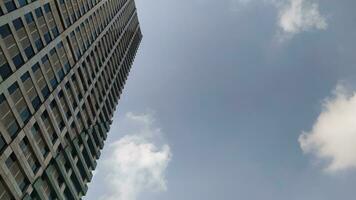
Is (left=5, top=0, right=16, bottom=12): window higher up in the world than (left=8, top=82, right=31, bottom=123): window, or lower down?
higher up

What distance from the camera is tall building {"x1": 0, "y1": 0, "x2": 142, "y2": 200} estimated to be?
43.8 metres

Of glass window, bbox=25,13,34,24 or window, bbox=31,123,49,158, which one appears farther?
window, bbox=31,123,49,158

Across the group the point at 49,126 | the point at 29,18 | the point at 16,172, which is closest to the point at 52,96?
the point at 49,126

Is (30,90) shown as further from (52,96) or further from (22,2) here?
(22,2)

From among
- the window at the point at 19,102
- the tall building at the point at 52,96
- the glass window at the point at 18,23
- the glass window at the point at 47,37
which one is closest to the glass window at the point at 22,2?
the tall building at the point at 52,96

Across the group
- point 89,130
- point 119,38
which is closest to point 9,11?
point 89,130

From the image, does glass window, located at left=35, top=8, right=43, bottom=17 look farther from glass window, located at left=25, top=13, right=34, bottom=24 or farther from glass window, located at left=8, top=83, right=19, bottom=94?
glass window, located at left=8, top=83, right=19, bottom=94

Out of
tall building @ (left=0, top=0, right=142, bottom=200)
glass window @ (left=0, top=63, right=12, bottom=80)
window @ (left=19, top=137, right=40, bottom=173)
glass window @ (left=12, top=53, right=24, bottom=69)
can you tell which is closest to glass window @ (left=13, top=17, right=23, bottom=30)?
tall building @ (left=0, top=0, right=142, bottom=200)

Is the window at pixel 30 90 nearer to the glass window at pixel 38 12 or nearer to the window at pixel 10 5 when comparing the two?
the window at pixel 10 5

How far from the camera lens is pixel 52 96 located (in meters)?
53.3

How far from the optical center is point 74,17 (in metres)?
64.1

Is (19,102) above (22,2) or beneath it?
beneath

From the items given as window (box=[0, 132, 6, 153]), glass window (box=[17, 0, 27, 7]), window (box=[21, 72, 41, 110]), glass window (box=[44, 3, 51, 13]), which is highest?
glass window (box=[44, 3, 51, 13])

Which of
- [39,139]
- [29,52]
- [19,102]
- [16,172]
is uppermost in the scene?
[29,52]
